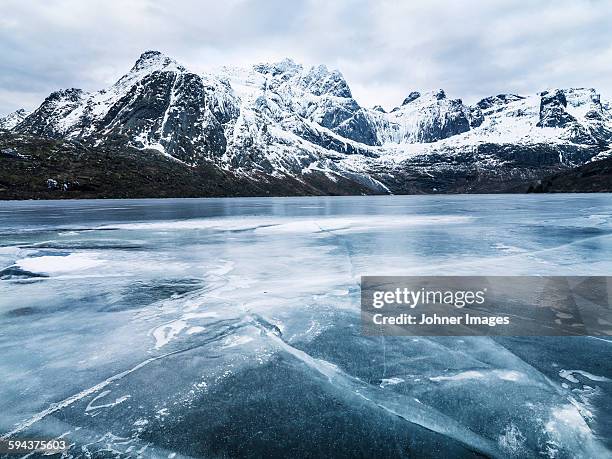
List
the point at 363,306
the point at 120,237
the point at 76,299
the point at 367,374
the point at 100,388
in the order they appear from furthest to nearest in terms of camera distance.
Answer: the point at 120,237 < the point at 76,299 < the point at 363,306 < the point at 367,374 < the point at 100,388

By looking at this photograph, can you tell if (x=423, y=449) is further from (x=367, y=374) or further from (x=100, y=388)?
(x=100, y=388)

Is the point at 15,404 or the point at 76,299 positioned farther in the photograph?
the point at 76,299

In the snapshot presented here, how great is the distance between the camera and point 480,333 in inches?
414

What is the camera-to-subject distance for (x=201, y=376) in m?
8.34

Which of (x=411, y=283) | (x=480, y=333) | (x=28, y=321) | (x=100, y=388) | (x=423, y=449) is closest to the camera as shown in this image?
(x=423, y=449)

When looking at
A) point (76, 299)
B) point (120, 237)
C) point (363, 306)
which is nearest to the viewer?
point (363, 306)

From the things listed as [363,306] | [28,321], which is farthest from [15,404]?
[363,306]

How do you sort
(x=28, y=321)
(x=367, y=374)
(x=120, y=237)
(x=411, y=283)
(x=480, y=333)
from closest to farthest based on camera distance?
(x=367, y=374), (x=480, y=333), (x=28, y=321), (x=411, y=283), (x=120, y=237)

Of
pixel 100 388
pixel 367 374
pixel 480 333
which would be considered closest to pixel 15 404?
pixel 100 388

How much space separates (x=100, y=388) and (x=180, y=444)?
2.59m

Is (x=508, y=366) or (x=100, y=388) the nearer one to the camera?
(x=100, y=388)

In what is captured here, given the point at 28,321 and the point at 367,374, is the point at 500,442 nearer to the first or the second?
the point at 367,374

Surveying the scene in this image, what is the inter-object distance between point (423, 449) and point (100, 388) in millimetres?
5890

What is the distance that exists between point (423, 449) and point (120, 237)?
102 ft
